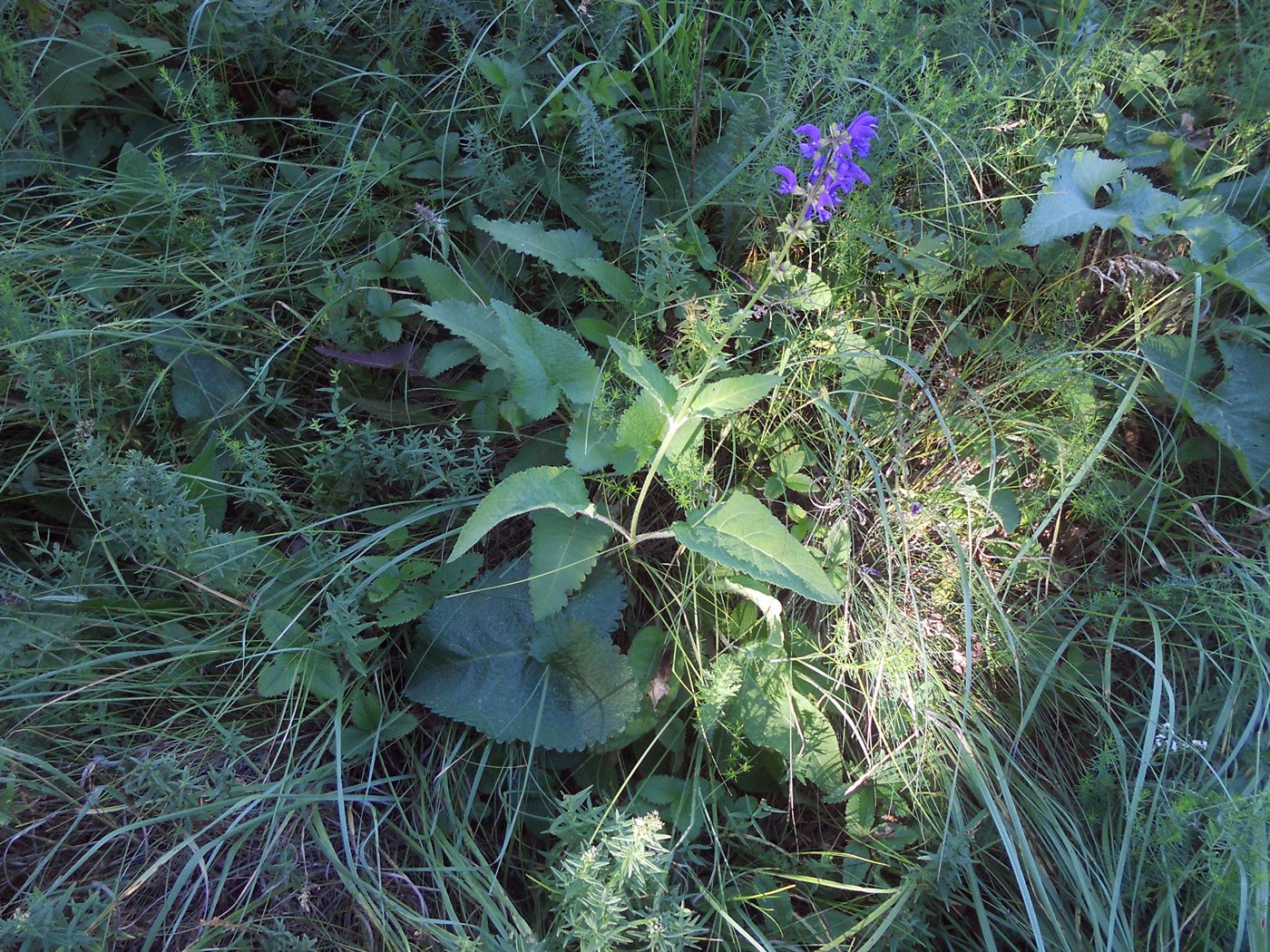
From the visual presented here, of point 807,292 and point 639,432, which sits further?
point 807,292

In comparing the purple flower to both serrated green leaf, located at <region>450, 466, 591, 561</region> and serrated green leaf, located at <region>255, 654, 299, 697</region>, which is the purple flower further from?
serrated green leaf, located at <region>255, 654, 299, 697</region>

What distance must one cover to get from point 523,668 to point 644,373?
0.71m

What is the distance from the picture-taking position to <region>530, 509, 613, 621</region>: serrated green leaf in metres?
1.73

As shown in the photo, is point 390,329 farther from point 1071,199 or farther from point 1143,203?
point 1143,203

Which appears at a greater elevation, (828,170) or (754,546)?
(828,170)

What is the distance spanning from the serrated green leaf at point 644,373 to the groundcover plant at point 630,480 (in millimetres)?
20

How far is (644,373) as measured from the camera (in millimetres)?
1665

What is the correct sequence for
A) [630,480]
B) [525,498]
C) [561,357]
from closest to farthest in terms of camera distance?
1. [525,498]
2. [561,357]
3. [630,480]

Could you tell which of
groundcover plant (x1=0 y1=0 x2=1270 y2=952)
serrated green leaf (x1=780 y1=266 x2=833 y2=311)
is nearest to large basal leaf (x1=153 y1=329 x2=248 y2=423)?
groundcover plant (x1=0 y1=0 x2=1270 y2=952)

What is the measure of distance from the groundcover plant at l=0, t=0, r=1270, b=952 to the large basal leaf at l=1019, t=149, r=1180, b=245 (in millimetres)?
13

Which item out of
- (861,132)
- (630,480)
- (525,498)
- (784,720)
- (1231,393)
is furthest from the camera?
(1231,393)

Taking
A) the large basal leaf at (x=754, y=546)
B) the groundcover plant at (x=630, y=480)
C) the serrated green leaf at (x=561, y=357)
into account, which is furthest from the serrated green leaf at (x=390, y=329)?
the large basal leaf at (x=754, y=546)

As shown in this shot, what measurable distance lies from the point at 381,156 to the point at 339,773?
1.60 metres

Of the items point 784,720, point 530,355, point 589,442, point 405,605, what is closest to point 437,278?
point 530,355
